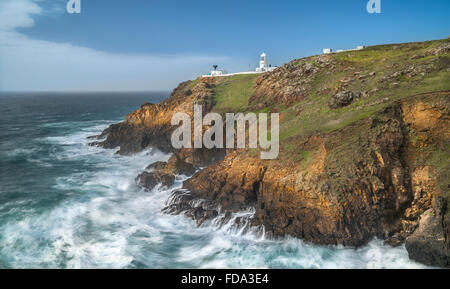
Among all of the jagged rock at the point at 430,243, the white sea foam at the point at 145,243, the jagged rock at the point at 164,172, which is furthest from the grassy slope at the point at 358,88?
the jagged rock at the point at 164,172

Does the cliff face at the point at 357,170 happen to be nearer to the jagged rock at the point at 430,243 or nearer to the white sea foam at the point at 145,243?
the jagged rock at the point at 430,243

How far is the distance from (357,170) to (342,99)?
10.4 m

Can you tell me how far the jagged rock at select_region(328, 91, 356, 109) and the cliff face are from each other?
0.33ft

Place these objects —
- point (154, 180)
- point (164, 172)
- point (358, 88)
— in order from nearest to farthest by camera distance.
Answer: point (358, 88) < point (154, 180) < point (164, 172)

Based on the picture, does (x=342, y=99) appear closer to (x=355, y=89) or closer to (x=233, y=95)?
(x=355, y=89)

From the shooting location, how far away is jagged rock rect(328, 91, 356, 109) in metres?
28.2

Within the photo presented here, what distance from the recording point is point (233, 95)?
151 ft

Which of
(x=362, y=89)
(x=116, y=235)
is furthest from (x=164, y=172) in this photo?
(x=362, y=89)

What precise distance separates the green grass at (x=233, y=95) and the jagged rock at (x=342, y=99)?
13585 mm

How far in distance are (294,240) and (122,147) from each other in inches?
1312

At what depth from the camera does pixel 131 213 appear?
2575 centimetres

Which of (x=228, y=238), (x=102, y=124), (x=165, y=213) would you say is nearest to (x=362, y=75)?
(x=228, y=238)
